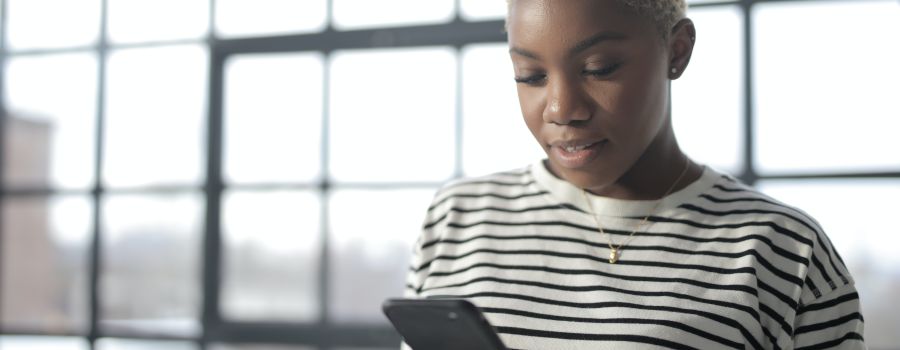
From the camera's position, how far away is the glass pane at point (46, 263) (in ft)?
8.89

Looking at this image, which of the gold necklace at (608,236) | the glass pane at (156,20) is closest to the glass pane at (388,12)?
the glass pane at (156,20)

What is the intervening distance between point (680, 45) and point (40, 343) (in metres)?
2.31

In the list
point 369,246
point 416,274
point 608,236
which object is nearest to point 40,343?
point 369,246

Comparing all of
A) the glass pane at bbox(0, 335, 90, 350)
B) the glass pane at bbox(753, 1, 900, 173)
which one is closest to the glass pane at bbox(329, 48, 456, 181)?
the glass pane at bbox(753, 1, 900, 173)

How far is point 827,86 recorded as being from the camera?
1.98 metres

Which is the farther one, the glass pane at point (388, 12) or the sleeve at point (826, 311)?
the glass pane at point (388, 12)

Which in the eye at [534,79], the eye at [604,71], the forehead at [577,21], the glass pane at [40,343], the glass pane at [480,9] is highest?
the glass pane at [480,9]

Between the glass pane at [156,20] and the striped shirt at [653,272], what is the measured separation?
1.65m

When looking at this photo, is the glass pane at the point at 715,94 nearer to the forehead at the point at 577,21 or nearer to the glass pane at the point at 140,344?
the forehead at the point at 577,21

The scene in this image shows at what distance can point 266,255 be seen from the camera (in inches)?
98.7

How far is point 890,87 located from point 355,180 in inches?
49.2

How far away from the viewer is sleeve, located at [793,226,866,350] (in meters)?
0.95

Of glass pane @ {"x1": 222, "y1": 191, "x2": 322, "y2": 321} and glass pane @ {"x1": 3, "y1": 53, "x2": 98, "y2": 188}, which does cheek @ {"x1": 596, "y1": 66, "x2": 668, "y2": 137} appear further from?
glass pane @ {"x1": 3, "y1": 53, "x2": 98, "y2": 188}

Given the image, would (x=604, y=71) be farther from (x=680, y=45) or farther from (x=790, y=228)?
(x=790, y=228)
